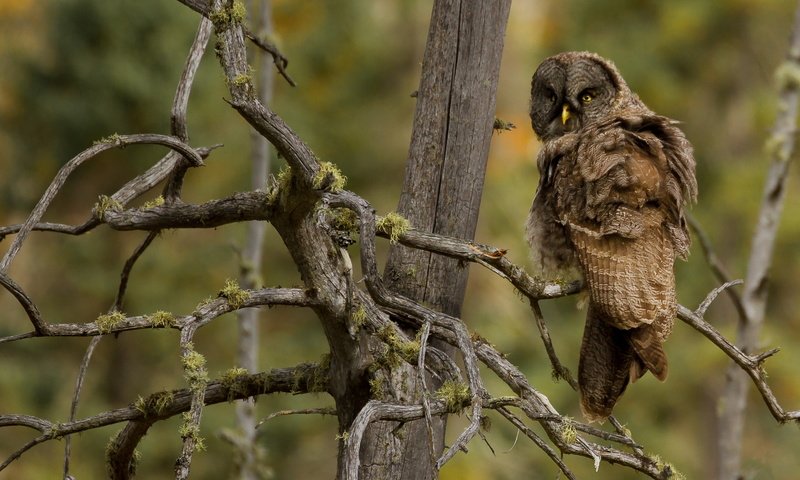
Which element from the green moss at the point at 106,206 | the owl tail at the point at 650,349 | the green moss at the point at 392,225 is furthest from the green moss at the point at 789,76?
the green moss at the point at 106,206

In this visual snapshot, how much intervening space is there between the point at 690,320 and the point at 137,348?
9.11 meters

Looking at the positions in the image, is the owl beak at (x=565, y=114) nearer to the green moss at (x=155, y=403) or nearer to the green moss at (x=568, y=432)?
the green moss at (x=568, y=432)

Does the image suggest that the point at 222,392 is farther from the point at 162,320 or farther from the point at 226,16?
the point at 226,16

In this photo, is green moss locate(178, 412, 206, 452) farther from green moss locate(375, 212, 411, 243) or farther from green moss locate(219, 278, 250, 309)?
green moss locate(375, 212, 411, 243)

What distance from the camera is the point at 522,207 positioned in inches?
463

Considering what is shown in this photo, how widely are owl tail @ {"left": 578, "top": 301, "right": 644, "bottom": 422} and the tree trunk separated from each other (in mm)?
623

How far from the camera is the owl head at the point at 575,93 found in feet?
15.8

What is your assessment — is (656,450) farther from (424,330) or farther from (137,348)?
(424,330)

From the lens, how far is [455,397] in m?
2.60

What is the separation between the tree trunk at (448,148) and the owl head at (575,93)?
1.53m

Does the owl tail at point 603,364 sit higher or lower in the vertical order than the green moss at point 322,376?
higher

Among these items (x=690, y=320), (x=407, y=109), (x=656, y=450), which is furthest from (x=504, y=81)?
(x=690, y=320)

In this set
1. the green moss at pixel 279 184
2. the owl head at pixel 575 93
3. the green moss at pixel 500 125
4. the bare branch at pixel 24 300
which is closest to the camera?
the bare branch at pixel 24 300

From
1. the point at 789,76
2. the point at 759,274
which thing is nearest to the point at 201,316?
the point at 759,274
